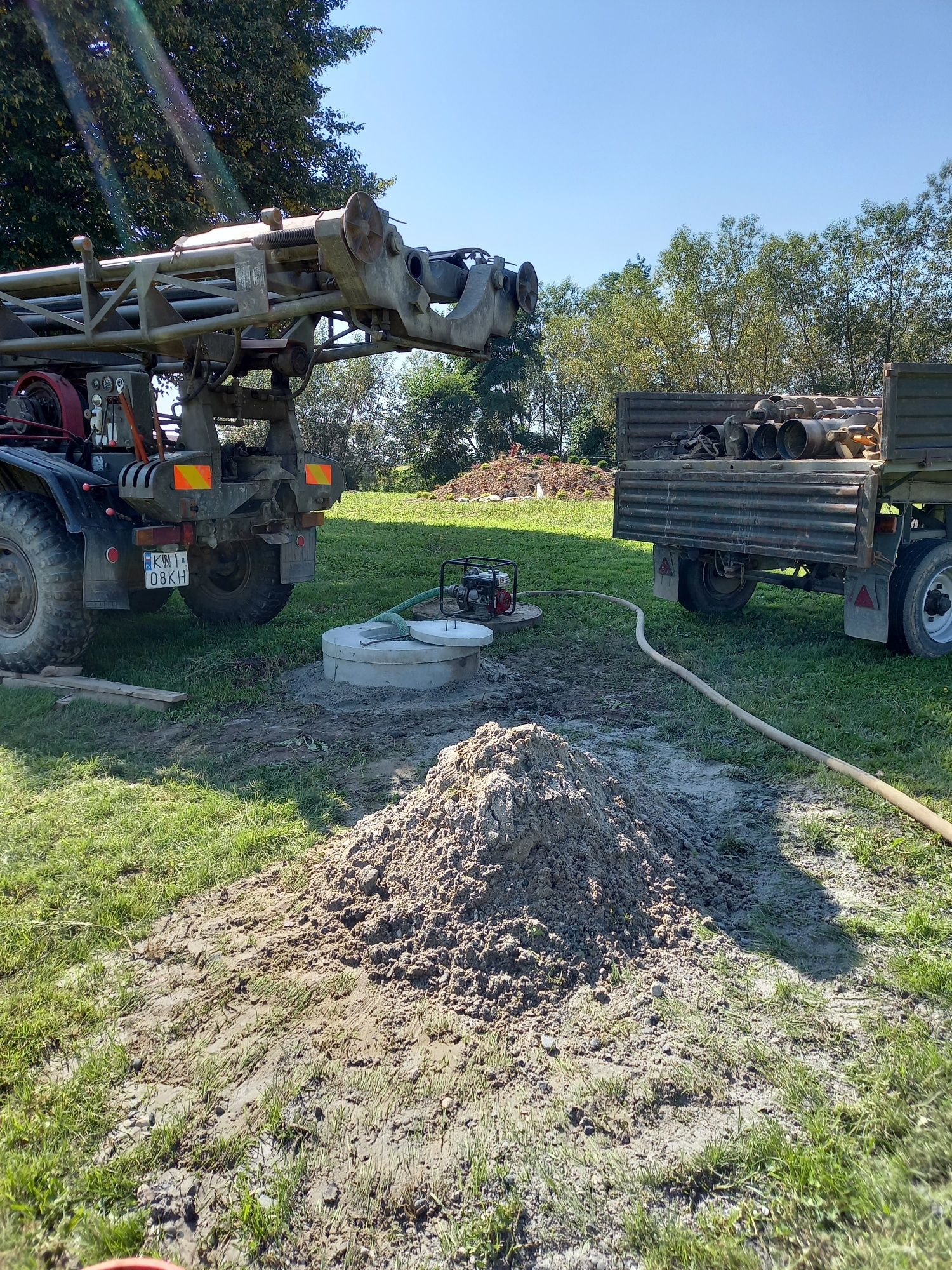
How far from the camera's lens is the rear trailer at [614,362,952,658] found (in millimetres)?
6062

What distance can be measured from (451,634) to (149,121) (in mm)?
7464

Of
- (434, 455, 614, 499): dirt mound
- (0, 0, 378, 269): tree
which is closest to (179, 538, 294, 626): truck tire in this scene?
(0, 0, 378, 269): tree

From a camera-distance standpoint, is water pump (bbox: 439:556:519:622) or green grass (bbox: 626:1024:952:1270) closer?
green grass (bbox: 626:1024:952:1270)

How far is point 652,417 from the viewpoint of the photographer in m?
8.45

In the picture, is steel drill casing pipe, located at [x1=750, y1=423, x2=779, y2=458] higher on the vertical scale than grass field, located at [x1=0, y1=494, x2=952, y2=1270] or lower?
higher

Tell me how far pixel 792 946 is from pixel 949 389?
471 cm

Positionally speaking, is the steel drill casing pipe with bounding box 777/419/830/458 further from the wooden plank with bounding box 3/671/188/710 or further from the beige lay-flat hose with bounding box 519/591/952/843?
the wooden plank with bounding box 3/671/188/710

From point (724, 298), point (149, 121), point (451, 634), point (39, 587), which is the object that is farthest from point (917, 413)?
point (724, 298)

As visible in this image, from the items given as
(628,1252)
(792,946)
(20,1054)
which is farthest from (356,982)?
(792,946)

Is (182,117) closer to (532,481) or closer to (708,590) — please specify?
(708,590)

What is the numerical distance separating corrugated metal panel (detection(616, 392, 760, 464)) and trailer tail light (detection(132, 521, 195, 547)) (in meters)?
4.03

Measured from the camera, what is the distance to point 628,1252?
1975 mm

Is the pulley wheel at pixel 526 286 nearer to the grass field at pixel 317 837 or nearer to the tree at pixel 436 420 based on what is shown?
the grass field at pixel 317 837

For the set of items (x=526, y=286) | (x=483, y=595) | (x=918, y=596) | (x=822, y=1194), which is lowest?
(x=822, y=1194)
